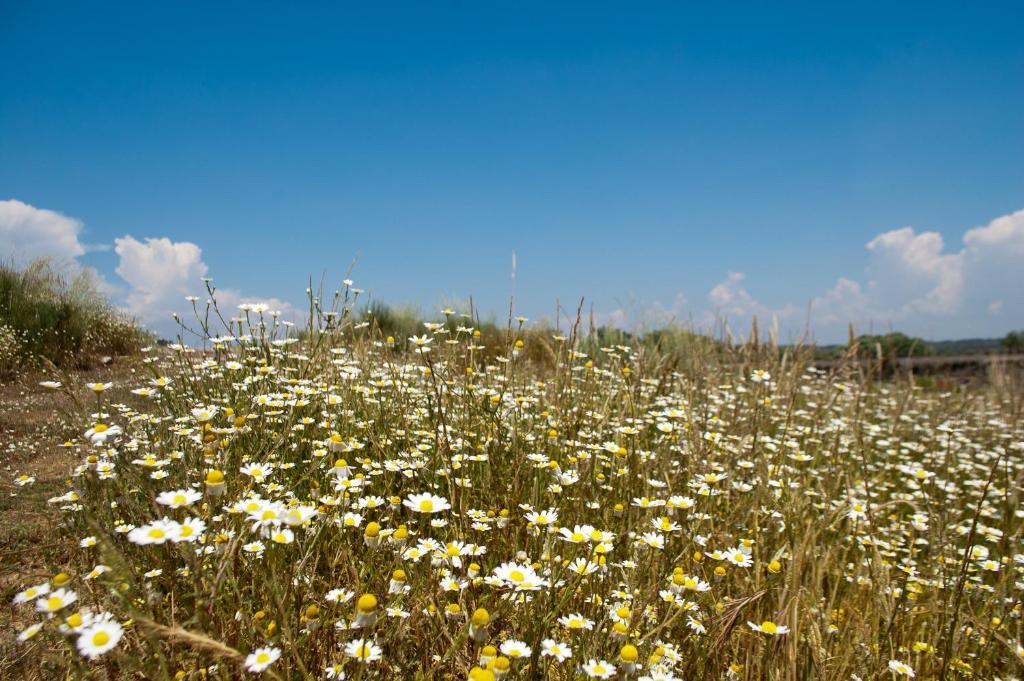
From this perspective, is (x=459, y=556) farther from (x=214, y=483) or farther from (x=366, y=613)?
(x=214, y=483)

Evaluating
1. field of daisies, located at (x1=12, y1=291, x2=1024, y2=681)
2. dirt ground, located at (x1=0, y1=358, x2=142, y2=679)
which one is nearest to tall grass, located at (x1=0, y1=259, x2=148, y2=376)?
dirt ground, located at (x1=0, y1=358, x2=142, y2=679)

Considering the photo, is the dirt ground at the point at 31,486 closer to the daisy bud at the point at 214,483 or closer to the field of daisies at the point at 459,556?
the field of daisies at the point at 459,556

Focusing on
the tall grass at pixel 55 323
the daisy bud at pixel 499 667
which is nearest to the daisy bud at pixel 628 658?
the daisy bud at pixel 499 667

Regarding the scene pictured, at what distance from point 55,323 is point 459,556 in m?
10.3

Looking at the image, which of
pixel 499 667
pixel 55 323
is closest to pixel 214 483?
pixel 499 667

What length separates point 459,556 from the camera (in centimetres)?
171

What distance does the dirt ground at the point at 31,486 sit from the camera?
2.11 m

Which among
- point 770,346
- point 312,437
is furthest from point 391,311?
point 312,437

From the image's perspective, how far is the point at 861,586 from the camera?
8.61ft

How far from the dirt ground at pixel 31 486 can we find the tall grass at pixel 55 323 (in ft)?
2.01

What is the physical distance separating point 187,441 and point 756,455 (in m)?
2.83

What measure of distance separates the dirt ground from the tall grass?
2.01 ft

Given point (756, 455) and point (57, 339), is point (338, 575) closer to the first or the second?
point (756, 455)

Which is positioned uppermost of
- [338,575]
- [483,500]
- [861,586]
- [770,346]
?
[770,346]
